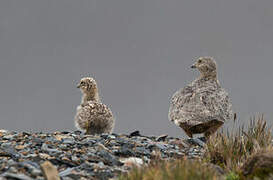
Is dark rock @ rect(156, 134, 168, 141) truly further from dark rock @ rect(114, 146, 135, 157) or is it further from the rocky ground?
dark rock @ rect(114, 146, 135, 157)

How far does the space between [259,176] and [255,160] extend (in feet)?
0.90

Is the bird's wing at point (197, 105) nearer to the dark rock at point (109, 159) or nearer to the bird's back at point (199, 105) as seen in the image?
the bird's back at point (199, 105)

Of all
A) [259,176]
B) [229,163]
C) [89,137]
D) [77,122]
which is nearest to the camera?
[259,176]

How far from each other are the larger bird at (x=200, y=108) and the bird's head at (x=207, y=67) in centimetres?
49

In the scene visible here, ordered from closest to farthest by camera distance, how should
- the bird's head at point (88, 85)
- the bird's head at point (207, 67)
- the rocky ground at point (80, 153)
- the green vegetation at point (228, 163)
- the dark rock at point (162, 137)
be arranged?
the green vegetation at point (228, 163) → the rocky ground at point (80, 153) → the dark rock at point (162, 137) → the bird's head at point (207, 67) → the bird's head at point (88, 85)

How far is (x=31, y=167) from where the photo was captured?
710cm

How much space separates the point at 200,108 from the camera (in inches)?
401

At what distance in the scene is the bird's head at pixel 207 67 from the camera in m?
11.9

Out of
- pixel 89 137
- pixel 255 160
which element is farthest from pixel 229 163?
pixel 89 137

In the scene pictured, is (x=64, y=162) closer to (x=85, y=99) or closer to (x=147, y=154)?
(x=147, y=154)

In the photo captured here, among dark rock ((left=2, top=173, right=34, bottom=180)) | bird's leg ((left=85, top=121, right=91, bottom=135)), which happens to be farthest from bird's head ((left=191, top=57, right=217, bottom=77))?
dark rock ((left=2, top=173, right=34, bottom=180))

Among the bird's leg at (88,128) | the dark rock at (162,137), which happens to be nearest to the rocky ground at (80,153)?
the dark rock at (162,137)

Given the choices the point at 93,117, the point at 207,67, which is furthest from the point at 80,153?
the point at 207,67

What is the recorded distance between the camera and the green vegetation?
237 inches
